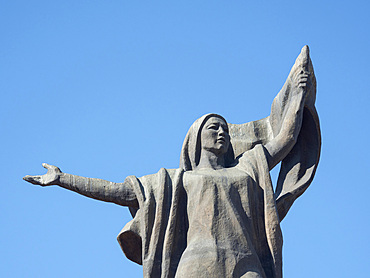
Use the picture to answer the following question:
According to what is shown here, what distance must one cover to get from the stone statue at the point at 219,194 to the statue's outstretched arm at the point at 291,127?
16 mm

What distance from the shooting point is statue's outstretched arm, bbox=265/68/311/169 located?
46.3ft

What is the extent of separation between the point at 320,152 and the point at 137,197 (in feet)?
10.8

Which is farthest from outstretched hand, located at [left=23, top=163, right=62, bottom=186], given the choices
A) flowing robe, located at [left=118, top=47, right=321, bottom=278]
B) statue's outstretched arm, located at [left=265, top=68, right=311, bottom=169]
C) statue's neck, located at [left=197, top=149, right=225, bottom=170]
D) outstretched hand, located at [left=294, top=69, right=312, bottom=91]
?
outstretched hand, located at [left=294, top=69, right=312, bottom=91]

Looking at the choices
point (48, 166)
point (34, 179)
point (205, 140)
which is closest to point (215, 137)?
point (205, 140)

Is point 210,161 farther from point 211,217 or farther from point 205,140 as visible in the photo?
point 211,217

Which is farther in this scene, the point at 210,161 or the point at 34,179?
the point at 210,161

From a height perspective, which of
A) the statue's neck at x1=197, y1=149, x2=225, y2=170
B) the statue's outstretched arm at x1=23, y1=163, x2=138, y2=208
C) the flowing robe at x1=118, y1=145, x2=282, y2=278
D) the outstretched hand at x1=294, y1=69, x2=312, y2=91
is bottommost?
the flowing robe at x1=118, y1=145, x2=282, y2=278

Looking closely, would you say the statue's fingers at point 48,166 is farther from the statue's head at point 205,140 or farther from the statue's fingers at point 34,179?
the statue's head at point 205,140

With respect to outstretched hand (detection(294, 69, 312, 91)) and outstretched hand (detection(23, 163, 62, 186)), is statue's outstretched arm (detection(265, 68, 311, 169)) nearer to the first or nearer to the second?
outstretched hand (detection(294, 69, 312, 91))

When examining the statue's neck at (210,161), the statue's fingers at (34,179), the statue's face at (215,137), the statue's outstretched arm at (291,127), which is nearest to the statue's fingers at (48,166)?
the statue's fingers at (34,179)

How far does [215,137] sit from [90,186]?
7.23ft

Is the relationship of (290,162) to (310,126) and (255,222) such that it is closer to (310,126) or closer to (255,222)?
(310,126)

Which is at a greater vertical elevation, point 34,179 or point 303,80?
point 303,80

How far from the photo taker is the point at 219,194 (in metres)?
13.3
